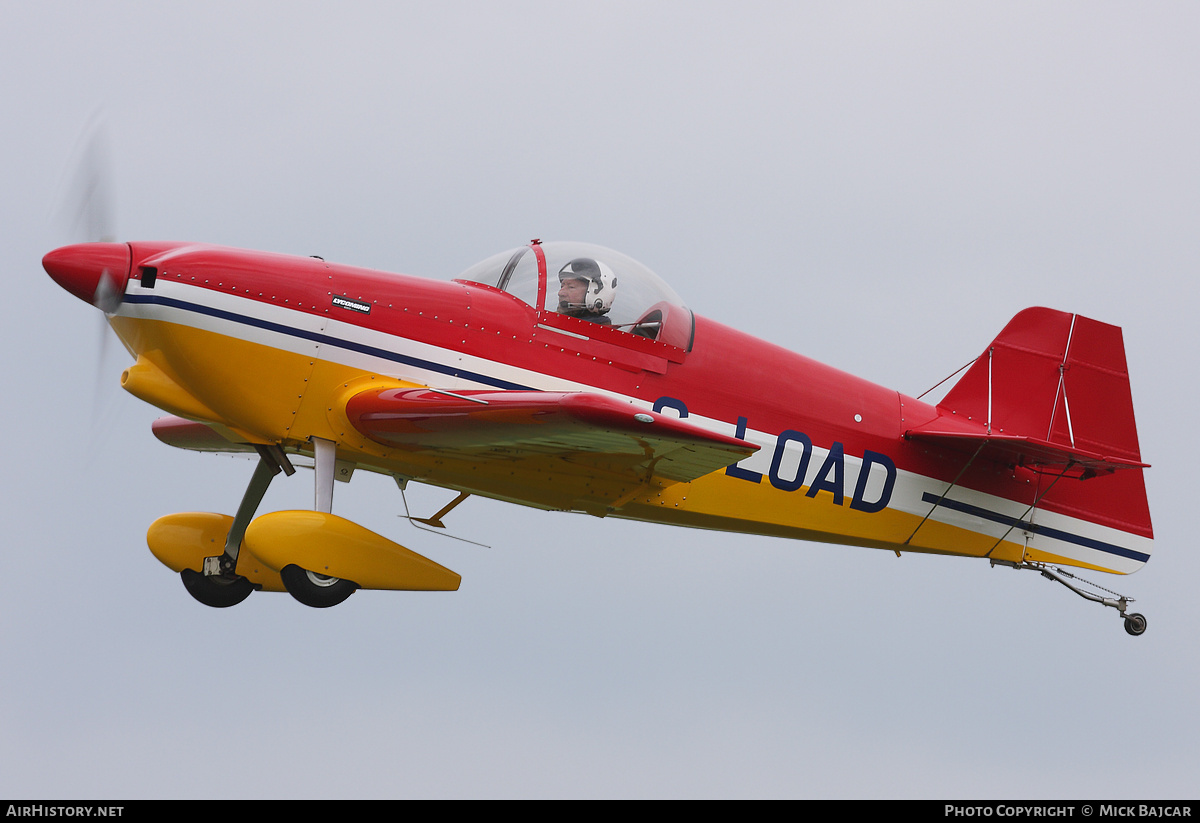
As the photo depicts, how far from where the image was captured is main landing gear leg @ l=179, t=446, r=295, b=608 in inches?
408

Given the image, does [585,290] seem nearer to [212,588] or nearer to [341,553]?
[341,553]

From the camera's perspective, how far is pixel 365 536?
9.02 m

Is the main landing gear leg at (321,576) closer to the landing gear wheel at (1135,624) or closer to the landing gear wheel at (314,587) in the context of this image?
the landing gear wheel at (314,587)

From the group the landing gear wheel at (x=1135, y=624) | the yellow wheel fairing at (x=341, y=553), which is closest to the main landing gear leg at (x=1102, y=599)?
the landing gear wheel at (x=1135, y=624)

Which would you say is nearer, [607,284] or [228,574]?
[607,284]

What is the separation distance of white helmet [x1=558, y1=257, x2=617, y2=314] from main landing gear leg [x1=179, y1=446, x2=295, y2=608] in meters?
2.79

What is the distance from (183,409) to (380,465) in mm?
1508

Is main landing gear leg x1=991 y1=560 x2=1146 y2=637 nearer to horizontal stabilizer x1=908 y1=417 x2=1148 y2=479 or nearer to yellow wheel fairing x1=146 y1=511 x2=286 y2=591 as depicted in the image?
horizontal stabilizer x1=908 y1=417 x2=1148 y2=479

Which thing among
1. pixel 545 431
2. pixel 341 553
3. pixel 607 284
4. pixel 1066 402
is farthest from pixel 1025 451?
pixel 341 553

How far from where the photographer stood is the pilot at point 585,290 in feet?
32.5

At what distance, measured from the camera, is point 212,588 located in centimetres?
1050

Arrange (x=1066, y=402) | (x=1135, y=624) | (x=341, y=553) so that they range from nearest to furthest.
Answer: (x=341, y=553)
(x=1135, y=624)
(x=1066, y=402)

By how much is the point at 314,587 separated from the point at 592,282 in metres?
3.15

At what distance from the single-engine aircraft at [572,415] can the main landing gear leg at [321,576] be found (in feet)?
0.05
